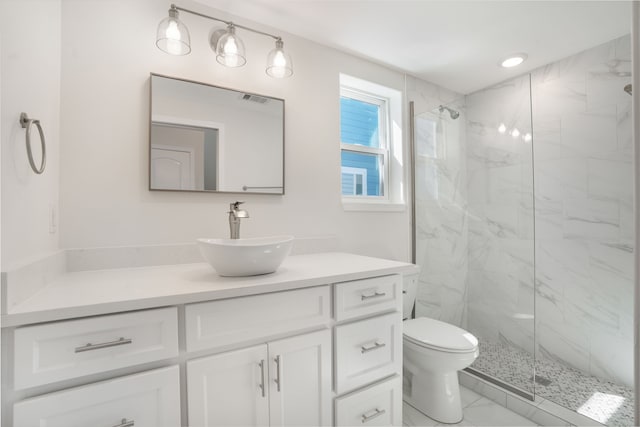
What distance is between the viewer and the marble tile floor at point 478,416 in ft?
5.66

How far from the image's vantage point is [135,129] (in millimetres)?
1386

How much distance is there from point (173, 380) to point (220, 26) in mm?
1622

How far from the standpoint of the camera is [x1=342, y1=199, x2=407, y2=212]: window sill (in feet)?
6.70

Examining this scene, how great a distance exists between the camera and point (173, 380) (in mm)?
900

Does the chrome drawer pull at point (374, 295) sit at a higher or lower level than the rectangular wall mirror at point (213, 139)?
lower

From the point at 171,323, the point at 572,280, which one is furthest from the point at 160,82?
the point at 572,280

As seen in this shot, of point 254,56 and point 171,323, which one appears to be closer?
point 171,323

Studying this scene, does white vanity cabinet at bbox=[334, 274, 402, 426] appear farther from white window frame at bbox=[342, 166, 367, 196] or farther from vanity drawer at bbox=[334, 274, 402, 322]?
white window frame at bbox=[342, 166, 367, 196]

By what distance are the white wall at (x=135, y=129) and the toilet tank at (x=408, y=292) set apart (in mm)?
736

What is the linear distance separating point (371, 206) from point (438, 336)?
0.91 meters

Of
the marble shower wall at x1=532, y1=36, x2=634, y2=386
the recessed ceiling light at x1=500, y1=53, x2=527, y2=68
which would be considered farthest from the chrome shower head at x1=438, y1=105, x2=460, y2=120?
the marble shower wall at x1=532, y1=36, x2=634, y2=386

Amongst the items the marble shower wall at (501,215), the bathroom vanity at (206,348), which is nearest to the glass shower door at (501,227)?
the marble shower wall at (501,215)

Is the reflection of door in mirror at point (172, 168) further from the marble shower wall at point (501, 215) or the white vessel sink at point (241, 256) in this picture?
the marble shower wall at point (501, 215)

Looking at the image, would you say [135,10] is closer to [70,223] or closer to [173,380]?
[70,223]
